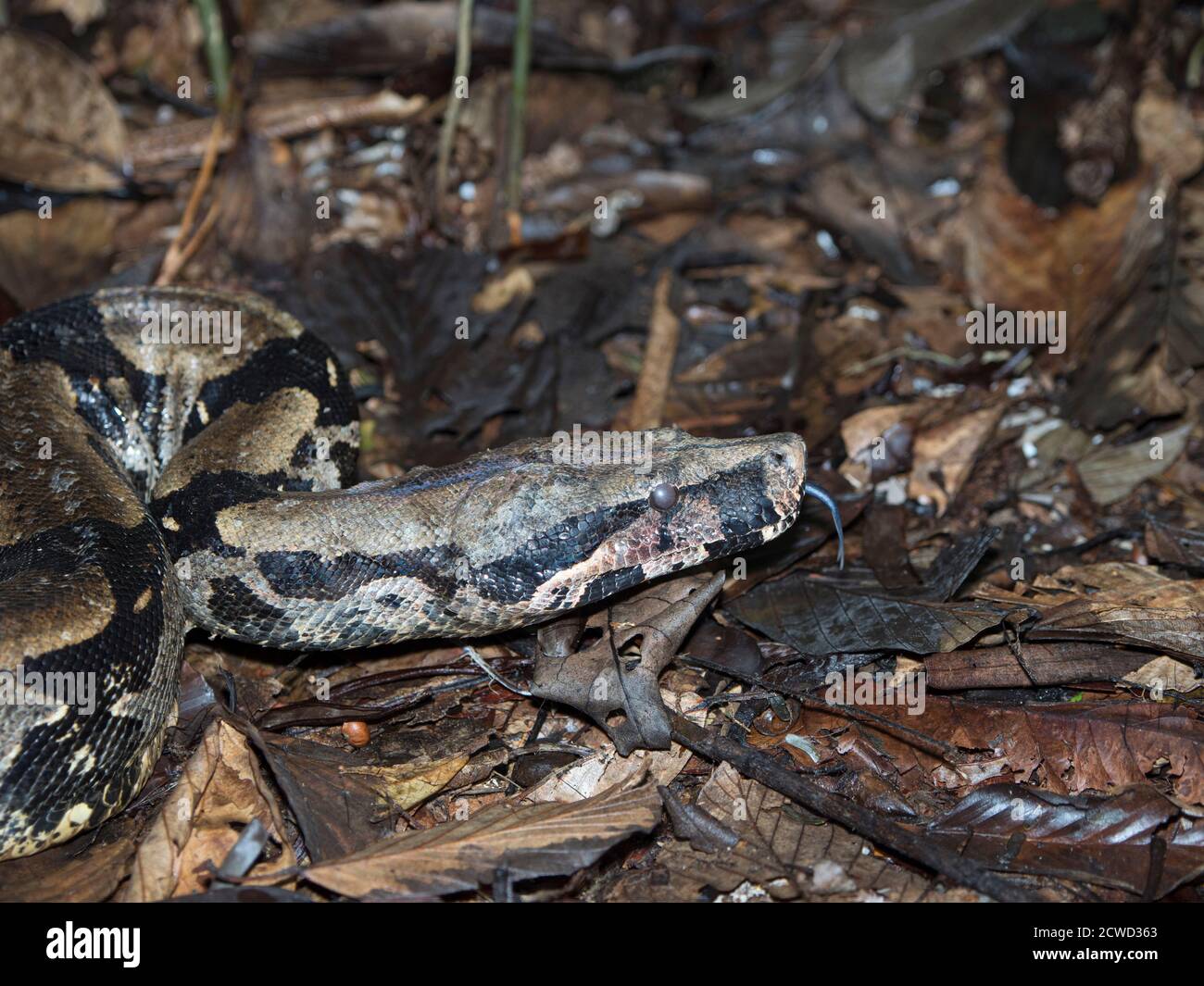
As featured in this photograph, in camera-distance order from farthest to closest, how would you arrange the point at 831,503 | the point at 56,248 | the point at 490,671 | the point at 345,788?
the point at 56,248
the point at 831,503
the point at 490,671
the point at 345,788

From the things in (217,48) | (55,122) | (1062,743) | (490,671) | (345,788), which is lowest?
(345,788)

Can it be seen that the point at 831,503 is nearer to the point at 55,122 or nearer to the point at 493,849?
the point at 493,849

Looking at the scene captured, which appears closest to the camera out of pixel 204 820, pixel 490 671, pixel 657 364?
pixel 204 820

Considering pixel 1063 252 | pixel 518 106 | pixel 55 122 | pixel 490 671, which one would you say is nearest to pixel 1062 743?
pixel 490 671

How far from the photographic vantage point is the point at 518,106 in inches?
330

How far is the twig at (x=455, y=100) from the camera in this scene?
7.89 metres

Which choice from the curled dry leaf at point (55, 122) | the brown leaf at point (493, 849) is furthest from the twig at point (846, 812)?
the curled dry leaf at point (55, 122)

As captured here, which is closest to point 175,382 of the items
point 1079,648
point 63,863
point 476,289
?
point 476,289

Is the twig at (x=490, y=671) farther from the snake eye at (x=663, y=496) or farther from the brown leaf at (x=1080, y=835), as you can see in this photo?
the brown leaf at (x=1080, y=835)

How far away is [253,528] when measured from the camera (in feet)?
A: 16.7

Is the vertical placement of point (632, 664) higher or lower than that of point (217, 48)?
lower

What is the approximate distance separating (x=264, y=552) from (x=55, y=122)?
529 cm

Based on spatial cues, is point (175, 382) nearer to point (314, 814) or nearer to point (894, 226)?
point (314, 814)

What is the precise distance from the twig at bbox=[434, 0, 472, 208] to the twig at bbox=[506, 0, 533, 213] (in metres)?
0.38
